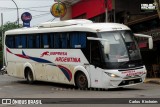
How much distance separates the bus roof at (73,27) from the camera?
20.5 metres

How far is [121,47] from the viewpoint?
65.7 feet

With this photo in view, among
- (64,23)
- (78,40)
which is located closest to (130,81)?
(78,40)

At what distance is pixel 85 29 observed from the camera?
2075cm

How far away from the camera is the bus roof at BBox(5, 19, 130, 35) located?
67.2ft

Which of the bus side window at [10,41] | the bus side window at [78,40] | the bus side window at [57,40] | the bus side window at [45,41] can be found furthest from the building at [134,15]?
the bus side window at [78,40]

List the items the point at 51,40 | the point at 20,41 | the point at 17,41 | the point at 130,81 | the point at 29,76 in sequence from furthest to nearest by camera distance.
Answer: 1. the point at 17,41
2. the point at 20,41
3. the point at 29,76
4. the point at 51,40
5. the point at 130,81

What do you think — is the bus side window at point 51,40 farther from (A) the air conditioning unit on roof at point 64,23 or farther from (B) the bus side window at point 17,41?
(B) the bus side window at point 17,41

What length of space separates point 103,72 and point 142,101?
7012 millimetres

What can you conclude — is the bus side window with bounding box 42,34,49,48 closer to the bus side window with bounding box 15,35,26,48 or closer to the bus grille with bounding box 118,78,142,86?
the bus side window with bounding box 15,35,26,48

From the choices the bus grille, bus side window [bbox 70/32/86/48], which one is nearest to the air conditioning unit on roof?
bus side window [bbox 70/32/86/48]

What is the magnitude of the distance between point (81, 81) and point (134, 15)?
15.3m

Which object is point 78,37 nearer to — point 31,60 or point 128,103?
point 31,60

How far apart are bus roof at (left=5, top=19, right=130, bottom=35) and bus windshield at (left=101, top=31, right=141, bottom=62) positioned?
335mm

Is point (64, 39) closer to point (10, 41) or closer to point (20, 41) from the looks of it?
point (20, 41)
